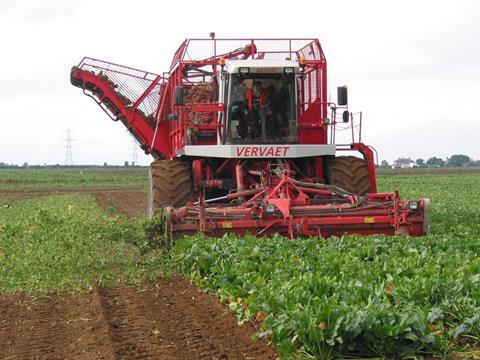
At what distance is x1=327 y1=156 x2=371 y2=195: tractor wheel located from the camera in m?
13.2

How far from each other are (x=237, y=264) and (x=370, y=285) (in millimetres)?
2007

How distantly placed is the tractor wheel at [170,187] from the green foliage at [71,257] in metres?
0.57

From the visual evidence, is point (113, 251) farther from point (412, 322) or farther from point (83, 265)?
point (412, 322)

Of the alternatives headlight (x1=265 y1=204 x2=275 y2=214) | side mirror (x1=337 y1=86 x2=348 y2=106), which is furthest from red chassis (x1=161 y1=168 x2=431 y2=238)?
side mirror (x1=337 y1=86 x2=348 y2=106)

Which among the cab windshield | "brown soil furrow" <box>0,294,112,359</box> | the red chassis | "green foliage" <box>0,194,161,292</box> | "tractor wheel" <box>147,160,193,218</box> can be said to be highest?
the cab windshield

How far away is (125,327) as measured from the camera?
7016 mm

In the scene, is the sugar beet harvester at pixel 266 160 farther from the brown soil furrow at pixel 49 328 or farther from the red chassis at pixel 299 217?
the brown soil furrow at pixel 49 328

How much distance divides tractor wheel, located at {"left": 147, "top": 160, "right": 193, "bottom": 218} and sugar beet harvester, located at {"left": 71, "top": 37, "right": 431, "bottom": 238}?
2cm

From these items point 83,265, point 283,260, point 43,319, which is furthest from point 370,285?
point 83,265

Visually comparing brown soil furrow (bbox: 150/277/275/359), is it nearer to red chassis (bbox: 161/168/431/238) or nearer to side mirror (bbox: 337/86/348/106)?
red chassis (bbox: 161/168/431/238)

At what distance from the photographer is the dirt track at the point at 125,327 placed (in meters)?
6.15

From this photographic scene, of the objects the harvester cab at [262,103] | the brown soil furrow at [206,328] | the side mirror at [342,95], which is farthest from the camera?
the side mirror at [342,95]

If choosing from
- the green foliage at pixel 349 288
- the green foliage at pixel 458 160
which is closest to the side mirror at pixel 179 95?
the green foliage at pixel 349 288

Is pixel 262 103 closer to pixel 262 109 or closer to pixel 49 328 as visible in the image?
pixel 262 109
